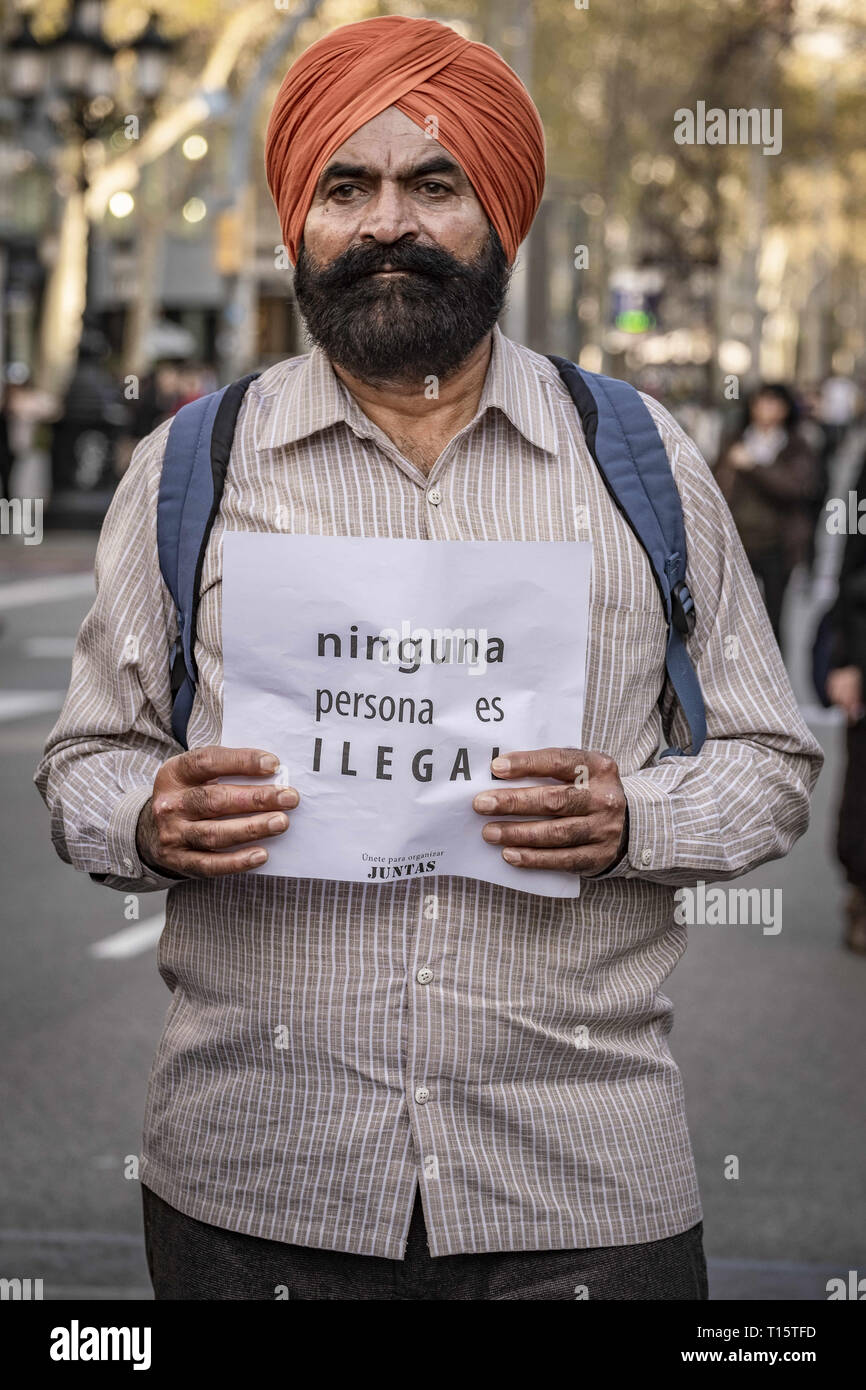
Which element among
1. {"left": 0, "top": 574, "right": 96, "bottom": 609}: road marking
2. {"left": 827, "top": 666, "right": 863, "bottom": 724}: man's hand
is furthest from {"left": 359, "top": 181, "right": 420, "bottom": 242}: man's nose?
{"left": 0, "top": 574, "right": 96, "bottom": 609}: road marking

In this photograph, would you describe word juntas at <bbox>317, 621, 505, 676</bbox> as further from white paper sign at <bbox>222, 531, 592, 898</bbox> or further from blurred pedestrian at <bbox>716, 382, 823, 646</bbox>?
blurred pedestrian at <bbox>716, 382, 823, 646</bbox>

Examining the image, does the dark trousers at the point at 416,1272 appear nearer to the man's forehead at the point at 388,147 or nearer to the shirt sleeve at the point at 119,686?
the shirt sleeve at the point at 119,686

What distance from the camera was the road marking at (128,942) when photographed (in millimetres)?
7699

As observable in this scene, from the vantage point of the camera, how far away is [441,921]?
2514 mm

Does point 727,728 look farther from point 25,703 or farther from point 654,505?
point 25,703

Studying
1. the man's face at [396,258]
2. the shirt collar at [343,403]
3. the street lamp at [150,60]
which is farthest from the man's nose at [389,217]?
the street lamp at [150,60]

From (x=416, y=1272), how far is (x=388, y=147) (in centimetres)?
130

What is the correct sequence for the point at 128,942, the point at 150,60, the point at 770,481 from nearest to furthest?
the point at 128,942 → the point at 770,481 → the point at 150,60

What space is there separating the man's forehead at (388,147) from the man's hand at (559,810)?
0.71 meters

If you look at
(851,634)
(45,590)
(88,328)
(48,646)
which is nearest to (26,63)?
(88,328)

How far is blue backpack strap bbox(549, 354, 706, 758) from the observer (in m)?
2.60

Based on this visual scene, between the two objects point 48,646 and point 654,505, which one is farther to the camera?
point 48,646

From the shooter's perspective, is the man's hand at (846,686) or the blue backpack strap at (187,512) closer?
the blue backpack strap at (187,512)

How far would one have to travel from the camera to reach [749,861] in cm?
260
